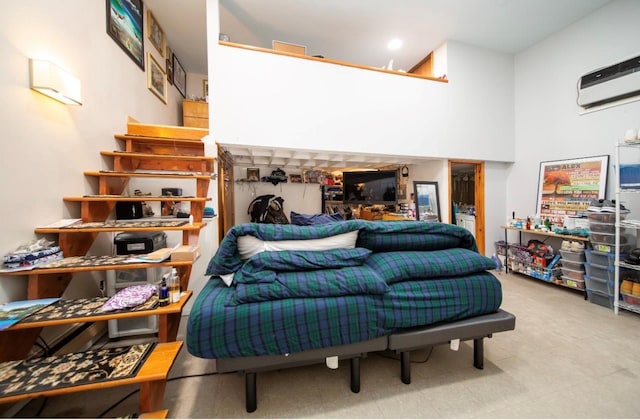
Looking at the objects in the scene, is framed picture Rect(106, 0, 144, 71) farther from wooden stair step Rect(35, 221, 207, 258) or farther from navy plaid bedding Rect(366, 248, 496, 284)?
navy plaid bedding Rect(366, 248, 496, 284)

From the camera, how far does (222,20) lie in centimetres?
317

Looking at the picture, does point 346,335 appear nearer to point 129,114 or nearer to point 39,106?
point 39,106

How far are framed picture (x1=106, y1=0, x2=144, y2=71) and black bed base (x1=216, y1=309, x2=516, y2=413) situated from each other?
3.32 meters

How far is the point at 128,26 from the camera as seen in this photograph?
261 centimetres

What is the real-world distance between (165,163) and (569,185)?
16.6 feet

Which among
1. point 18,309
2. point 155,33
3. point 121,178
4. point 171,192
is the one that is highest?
point 155,33

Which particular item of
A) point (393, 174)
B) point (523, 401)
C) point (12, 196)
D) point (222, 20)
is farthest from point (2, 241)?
point (393, 174)

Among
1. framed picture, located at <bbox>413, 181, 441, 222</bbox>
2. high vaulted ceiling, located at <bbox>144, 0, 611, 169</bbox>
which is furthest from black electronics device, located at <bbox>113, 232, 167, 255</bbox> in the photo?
framed picture, located at <bbox>413, 181, 441, 222</bbox>

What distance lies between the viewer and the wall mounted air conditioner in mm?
2553

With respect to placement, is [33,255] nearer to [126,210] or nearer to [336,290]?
[126,210]

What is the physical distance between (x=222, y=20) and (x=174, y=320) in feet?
12.3

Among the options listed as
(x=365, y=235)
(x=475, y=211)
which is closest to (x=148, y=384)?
(x=365, y=235)

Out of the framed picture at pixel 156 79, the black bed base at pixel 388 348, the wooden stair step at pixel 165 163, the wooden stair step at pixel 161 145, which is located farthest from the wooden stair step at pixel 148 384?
the framed picture at pixel 156 79

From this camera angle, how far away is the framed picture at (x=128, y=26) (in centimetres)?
237
